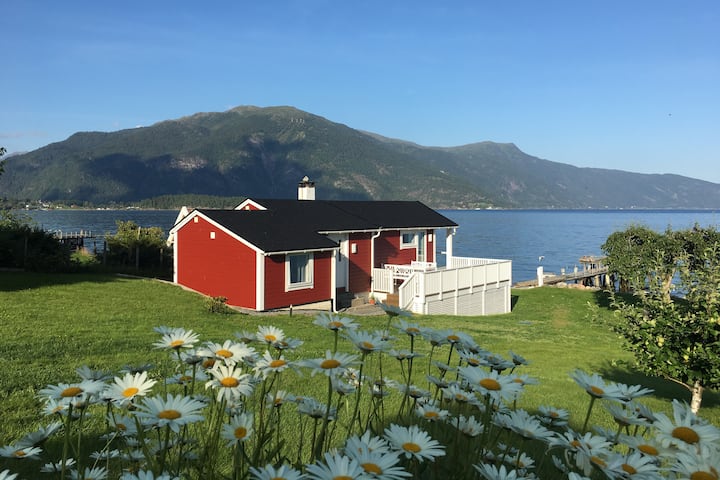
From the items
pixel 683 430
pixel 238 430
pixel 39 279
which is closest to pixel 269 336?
pixel 238 430

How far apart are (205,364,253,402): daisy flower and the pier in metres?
40.0

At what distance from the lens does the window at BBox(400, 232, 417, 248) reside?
96.2ft

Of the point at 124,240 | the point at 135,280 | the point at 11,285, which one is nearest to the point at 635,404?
the point at 11,285

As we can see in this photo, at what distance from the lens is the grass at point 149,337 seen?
8888 millimetres

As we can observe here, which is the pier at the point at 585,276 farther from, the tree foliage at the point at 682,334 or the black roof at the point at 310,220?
the tree foliage at the point at 682,334

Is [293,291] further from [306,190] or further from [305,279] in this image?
[306,190]

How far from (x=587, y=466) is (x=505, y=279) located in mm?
28344

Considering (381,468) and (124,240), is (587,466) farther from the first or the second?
(124,240)

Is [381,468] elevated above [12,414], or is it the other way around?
[381,468]

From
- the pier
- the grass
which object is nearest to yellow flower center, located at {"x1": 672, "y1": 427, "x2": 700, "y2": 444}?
the grass

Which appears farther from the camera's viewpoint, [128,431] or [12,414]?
[12,414]

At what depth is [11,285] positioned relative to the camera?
1814 centimetres

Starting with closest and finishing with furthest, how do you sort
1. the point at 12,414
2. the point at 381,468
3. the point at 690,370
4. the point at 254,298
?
the point at 381,468 < the point at 12,414 < the point at 690,370 < the point at 254,298

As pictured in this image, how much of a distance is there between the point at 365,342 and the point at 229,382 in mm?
575
